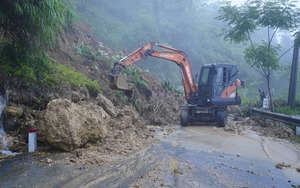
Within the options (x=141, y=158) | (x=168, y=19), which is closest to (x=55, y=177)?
(x=141, y=158)

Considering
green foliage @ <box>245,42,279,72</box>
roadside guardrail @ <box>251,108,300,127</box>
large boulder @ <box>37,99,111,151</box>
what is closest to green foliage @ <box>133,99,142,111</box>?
roadside guardrail @ <box>251,108,300,127</box>

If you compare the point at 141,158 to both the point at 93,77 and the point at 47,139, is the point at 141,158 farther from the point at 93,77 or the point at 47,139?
the point at 93,77

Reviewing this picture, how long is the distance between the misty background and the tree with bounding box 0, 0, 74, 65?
20.7 meters

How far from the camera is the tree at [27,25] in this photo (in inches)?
265

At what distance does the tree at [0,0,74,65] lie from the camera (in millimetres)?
6742

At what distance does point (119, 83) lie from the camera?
13.1 meters

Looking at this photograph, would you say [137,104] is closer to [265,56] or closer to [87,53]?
[87,53]

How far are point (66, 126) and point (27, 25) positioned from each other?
3195 millimetres

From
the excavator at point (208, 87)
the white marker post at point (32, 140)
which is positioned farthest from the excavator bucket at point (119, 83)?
the white marker post at point (32, 140)

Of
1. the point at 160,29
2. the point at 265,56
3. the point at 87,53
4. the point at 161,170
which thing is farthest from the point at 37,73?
the point at 160,29

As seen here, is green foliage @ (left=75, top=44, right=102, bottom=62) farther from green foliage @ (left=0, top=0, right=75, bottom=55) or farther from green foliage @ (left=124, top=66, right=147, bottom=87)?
green foliage @ (left=0, top=0, right=75, bottom=55)

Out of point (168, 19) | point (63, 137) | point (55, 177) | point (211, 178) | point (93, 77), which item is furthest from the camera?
point (168, 19)

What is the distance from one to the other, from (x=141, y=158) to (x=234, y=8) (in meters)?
11.4

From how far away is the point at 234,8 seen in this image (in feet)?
48.3
